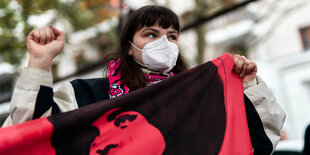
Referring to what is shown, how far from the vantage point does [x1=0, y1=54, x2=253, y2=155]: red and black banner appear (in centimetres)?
127

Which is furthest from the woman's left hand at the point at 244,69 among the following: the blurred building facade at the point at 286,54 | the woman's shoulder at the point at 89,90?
the blurred building facade at the point at 286,54

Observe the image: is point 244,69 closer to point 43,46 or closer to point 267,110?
point 267,110

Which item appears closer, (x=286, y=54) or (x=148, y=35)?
(x=148, y=35)

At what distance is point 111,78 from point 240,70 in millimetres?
720

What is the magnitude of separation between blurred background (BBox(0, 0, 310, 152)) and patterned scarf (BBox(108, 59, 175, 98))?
125 inches

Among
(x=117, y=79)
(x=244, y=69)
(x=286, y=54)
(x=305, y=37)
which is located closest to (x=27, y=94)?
(x=117, y=79)

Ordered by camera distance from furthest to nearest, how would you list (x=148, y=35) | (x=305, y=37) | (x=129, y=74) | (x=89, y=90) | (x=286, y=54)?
1. (x=286, y=54)
2. (x=305, y=37)
3. (x=148, y=35)
4. (x=129, y=74)
5. (x=89, y=90)

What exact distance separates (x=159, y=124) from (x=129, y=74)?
362mm

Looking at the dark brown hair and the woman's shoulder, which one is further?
the dark brown hair

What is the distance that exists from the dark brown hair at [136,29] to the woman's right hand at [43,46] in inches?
15.8

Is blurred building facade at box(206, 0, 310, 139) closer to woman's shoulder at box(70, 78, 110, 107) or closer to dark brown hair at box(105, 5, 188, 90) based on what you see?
dark brown hair at box(105, 5, 188, 90)

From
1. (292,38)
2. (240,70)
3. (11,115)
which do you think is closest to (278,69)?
(292,38)

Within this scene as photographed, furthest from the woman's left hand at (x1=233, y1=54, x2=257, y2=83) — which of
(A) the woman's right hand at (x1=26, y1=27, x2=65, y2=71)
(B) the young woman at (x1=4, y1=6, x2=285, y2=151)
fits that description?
(A) the woman's right hand at (x1=26, y1=27, x2=65, y2=71)

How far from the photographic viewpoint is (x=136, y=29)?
1.83 m
